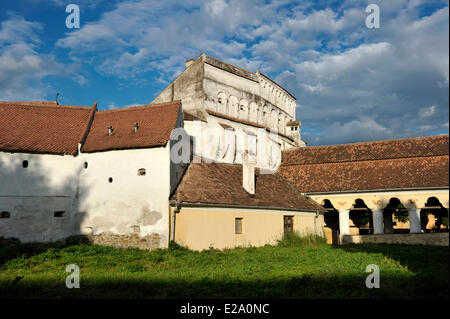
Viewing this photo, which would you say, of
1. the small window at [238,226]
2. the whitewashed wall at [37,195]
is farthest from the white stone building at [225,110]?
the whitewashed wall at [37,195]

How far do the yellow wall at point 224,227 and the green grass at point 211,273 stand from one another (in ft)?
2.69

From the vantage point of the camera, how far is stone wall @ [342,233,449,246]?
2539cm

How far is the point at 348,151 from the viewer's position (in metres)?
33.1

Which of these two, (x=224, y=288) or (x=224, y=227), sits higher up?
(x=224, y=227)

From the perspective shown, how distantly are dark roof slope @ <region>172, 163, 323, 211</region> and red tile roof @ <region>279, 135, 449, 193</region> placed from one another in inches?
119

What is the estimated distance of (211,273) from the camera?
1400cm

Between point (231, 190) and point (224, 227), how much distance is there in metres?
→ 2.83

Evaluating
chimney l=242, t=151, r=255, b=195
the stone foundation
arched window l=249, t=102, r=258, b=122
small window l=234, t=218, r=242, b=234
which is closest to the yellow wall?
small window l=234, t=218, r=242, b=234

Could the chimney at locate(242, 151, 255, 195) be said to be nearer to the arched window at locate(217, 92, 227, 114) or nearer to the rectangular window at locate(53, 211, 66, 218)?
the rectangular window at locate(53, 211, 66, 218)

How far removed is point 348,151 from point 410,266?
19968 millimetres

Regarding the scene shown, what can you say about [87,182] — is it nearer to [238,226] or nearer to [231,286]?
[238,226]

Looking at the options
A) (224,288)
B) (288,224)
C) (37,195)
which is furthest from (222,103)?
(224,288)

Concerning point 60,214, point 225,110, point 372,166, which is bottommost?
point 60,214

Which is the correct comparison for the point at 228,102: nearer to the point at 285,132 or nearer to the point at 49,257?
the point at 285,132
